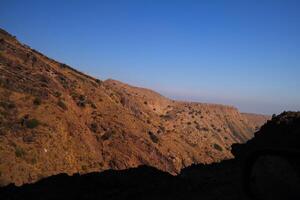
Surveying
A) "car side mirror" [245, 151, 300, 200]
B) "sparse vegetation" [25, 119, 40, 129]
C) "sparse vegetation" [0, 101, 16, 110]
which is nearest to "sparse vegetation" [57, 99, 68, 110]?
"sparse vegetation" [25, 119, 40, 129]

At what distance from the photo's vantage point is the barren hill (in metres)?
35.0

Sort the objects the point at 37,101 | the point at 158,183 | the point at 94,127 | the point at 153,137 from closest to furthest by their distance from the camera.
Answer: the point at 158,183 < the point at 37,101 < the point at 94,127 < the point at 153,137

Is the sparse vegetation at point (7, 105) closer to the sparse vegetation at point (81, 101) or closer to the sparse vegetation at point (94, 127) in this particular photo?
the sparse vegetation at point (94, 127)

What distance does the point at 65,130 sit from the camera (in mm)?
41875

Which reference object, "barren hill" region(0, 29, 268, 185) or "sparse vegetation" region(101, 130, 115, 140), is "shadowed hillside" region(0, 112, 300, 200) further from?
"sparse vegetation" region(101, 130, 115, 140)

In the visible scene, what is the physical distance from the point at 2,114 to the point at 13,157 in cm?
670

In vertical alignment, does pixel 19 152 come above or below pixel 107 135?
below

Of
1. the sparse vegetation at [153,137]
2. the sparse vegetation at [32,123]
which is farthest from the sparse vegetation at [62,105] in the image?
the sparse vegetation at [153,137]

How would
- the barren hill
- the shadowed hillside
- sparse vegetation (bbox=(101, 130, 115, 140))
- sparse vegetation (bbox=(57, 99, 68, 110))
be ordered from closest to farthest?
the shadowed hillside
the barren hill
sparse vegetation (bbox=(57, 99, 68, 110))
sparse vegetation (bbox=(101, 130, 115, 140))

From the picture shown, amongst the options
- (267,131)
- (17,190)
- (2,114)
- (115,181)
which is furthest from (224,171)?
(2,114)

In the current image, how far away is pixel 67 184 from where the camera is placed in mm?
16438

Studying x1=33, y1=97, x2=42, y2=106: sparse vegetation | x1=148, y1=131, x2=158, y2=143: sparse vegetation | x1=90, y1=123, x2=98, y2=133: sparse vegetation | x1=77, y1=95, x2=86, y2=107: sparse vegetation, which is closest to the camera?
x1=33, y1=97, x2=42, y2=106: sparse vegetation

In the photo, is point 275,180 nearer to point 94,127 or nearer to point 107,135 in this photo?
point 107,135

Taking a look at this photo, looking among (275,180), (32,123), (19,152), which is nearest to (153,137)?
(32,123)
